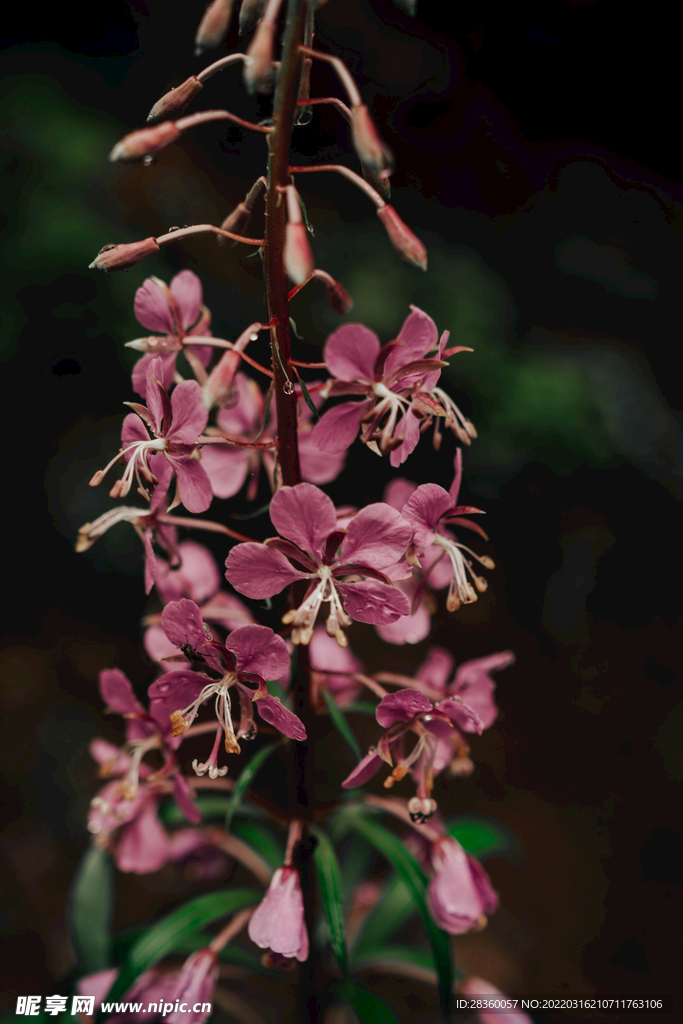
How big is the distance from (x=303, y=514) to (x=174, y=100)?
65 centimetres

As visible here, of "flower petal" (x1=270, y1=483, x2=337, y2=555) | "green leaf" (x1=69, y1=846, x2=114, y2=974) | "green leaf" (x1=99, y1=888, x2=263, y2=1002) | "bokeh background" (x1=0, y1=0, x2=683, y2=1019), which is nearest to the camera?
"flower petal" (x1=270, y1=483, x2=337, y2=555)

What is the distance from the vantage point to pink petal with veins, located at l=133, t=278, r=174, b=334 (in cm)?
109

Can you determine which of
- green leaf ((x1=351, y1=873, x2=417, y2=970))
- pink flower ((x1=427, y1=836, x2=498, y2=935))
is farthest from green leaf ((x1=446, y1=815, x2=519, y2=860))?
pink flower ((x1=427, y1=836, x2=498, y2=935))

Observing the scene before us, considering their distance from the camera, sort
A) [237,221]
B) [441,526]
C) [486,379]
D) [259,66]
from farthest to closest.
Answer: [486,379] → [441,526] → [237,221] → [259,66]

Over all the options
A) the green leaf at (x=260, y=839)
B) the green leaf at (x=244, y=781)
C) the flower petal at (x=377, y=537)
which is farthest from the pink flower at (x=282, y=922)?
the flower petal at (x=377, y=537)

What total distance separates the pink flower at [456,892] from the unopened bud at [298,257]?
3.86ft

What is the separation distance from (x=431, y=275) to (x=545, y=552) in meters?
1.10

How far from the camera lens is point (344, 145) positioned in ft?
5.08

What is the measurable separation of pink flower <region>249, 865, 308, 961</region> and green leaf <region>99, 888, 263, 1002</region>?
361 mm

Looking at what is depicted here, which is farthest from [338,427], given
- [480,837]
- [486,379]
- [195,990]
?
[480,837]

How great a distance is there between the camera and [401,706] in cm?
103

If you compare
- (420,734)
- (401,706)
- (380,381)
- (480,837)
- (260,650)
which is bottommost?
(480,837)

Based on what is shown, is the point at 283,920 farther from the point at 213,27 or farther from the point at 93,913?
the point at 213,27

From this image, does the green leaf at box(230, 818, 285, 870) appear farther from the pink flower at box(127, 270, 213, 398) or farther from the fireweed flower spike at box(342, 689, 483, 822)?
the pink flower at box(127, 270, 213, 398)
